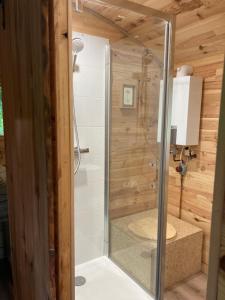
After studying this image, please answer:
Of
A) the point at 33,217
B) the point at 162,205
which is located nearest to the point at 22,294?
the point at 33,217

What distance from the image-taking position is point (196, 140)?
2.39 metres

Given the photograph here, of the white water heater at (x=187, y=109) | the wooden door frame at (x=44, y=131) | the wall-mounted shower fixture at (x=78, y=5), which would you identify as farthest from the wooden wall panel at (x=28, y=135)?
the white water heater at (x=187, y=109)

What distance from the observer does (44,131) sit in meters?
0.87

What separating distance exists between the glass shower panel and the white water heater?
42 centimetres

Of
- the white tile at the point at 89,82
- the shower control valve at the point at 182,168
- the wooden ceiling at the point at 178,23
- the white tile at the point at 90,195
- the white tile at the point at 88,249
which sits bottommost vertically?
the white tile at the point at 88,249

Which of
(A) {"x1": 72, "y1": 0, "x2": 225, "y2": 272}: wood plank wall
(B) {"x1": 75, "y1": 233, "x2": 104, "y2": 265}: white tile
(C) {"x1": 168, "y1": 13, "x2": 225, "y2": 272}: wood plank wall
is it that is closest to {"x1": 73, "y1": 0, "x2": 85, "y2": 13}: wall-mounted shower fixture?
(A) {"x1": 72, "y1": 0, "x2": 225, "y2": 272}: wood plank wall

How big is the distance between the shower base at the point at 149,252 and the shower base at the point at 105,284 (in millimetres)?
67

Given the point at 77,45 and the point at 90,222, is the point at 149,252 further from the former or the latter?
the point at 77,45

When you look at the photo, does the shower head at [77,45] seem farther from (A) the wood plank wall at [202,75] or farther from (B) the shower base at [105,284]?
(B) the shower base at [105,284]

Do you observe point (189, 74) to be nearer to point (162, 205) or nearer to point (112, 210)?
point (162, 205)

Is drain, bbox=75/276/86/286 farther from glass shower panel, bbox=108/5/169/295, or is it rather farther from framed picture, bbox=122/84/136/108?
framed picture, bbox=122/84/136/108

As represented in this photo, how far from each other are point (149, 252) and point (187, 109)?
133cm

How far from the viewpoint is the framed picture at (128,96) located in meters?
2.17

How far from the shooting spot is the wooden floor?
2.10m
